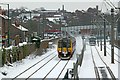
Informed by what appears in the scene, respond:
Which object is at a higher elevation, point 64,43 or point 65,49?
point 64,43

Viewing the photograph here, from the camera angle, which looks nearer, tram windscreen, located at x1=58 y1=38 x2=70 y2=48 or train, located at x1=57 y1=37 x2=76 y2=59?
train, located at x1=57 y1=37 x2=76 y2=59

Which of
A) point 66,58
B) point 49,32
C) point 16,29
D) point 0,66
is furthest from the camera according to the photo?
point 49,32

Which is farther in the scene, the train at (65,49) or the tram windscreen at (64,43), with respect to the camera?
the tram windscreen at (64,43)

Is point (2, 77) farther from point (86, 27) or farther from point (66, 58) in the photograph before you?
point (86, 27)

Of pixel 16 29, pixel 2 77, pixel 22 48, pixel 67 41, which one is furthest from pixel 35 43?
pixel 16 29

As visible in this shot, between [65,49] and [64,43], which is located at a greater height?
[64,43]

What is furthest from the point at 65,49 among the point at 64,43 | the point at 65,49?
the point at 64,43

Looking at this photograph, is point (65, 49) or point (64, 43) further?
point (64, 43)

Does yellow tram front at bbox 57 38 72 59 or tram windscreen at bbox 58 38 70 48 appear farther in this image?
tram windscreen at bbox 58 38 70 48

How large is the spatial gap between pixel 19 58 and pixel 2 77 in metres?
12.0

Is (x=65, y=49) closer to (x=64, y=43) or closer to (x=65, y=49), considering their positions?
(x=65, y=49)

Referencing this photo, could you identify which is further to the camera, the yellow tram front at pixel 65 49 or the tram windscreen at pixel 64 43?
the tram windscreen at pixel 64 43

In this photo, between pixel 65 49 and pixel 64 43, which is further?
pixel 64 43

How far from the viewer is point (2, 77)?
22234 millimetres
